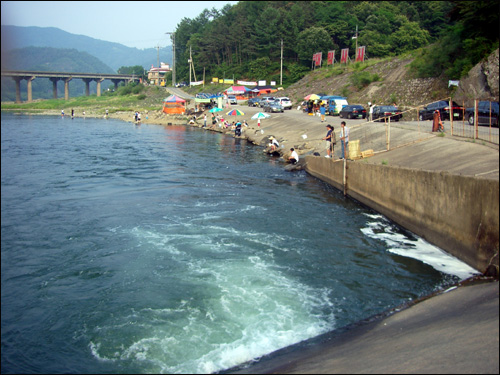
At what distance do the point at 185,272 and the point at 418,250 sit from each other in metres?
7.27

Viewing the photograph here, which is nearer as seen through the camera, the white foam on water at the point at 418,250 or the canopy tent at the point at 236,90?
the white foam on water at the point at 418,250

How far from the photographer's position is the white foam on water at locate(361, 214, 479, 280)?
41.5 ft

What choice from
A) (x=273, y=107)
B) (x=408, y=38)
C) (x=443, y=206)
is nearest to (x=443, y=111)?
(x=443, y=206)

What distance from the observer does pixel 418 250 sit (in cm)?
1457

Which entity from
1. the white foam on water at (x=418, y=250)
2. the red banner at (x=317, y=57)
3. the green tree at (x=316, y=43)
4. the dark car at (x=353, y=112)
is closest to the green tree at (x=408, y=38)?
the red banner at (x=317, y=57)

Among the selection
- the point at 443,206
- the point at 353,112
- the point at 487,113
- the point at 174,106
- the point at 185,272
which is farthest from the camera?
the point at 174,106

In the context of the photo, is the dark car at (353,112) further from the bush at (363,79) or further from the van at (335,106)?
the bush at (363,79)

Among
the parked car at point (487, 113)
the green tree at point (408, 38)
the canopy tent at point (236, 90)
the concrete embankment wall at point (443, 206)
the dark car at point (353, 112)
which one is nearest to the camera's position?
the concrete embankment wall at point (443, 206)

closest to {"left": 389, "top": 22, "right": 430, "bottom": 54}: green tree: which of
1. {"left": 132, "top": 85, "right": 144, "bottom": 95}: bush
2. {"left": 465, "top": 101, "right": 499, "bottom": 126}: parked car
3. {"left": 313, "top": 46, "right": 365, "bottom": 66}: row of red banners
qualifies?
{"left": 313, "top": 46, "right": 365, "bottom": 66}: row of red banners

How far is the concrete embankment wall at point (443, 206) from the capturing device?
11.8m

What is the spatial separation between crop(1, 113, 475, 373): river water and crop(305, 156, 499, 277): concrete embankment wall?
0.56 m

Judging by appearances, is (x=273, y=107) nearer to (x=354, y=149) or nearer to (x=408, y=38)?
(x=354, y=149)

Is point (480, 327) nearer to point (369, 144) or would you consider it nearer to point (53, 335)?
point (53, 335)

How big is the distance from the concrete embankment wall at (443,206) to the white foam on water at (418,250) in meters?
0.21
